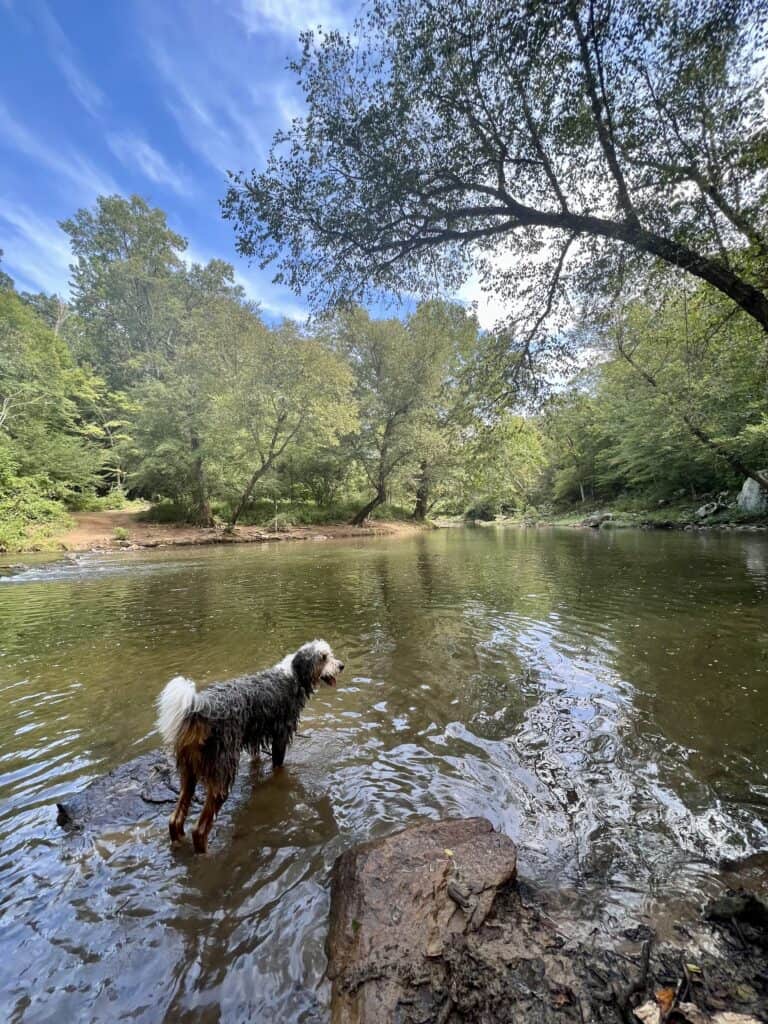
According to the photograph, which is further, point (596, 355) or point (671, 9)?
point (596, 355)

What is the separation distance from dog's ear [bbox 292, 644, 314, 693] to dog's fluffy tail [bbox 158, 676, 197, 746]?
1399 millimetres

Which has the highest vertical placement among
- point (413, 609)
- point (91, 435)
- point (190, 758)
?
point (91, 435)

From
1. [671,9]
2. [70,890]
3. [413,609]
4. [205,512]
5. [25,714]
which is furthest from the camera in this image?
[205,512]

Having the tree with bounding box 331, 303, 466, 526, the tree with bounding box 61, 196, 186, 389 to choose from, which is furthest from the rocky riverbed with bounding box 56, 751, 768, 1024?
the tree with bounding box 61, 196, 186, 389

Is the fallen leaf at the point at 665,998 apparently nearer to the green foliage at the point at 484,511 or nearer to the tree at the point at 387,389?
the tree at the point at 387,389

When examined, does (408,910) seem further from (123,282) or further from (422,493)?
(123,282)

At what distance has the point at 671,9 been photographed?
671 centimetres

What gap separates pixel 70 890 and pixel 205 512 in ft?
93.2

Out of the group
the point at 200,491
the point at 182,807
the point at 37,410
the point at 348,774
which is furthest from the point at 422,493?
the point at 182,807

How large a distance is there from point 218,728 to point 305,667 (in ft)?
4.11

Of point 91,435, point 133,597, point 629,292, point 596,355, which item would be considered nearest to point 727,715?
point 629,292

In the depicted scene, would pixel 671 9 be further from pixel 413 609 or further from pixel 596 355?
pixel 596 355

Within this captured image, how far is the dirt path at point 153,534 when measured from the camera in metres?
21.9

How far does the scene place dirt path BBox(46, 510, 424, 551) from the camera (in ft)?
71.8
